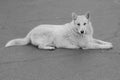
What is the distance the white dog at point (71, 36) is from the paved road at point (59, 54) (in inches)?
7.0

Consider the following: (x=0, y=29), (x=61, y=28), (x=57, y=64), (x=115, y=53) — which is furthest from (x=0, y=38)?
(x=115, y=53)

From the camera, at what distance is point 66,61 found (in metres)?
7.34

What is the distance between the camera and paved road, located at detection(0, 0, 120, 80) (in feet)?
22.0

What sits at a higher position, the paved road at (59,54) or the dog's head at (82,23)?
the dog's head at (82,23)

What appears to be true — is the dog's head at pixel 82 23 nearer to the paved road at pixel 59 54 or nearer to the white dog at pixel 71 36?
the white dog at pixel 71 36

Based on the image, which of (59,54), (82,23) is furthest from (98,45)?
(59,54)

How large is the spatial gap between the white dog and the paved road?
177 millimetres

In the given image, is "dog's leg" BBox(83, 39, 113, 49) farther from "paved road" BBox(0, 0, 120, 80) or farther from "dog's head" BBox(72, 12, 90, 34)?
"dog's head" BBox(72, 12, 90, 34)

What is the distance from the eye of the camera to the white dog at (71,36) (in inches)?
305

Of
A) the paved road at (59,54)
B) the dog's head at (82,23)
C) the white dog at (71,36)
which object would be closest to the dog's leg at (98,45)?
the white dog at (71,36)

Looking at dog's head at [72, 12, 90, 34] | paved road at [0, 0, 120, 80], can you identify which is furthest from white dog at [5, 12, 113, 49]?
paved road at [0, 0, 120, 80]

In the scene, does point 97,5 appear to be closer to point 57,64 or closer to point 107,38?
point 107,38

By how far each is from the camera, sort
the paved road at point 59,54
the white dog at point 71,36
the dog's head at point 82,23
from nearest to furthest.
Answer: the paved road at point 59,54
the dog's head at point 82,23
the white dog at point 71,36

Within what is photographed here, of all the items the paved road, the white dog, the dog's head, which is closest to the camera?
the paved road
